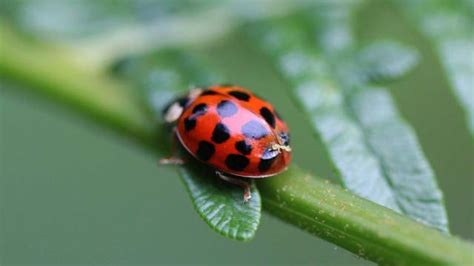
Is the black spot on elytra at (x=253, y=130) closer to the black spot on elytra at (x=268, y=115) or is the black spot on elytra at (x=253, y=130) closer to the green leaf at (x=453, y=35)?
the black spot on elytra at (x=268, y=115)

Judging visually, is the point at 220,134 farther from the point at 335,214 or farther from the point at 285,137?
the point at 335,214

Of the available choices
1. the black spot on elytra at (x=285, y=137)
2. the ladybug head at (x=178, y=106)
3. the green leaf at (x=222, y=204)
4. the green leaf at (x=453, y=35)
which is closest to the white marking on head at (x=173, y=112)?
the ladybug head at (x=178, y=106)

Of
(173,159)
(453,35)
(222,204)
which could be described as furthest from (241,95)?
(453,35)

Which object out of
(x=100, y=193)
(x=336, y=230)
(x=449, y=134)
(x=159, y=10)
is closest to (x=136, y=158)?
(x=100, y=193)

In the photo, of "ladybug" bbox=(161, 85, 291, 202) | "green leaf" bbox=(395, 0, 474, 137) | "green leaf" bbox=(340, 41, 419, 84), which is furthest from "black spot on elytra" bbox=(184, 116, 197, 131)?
"green leaf" bbox=(395, 0, 474, 137)

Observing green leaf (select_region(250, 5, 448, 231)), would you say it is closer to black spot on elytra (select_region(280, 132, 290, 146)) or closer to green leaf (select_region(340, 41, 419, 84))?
green leaf (select_region(340, 41, 419, 84))

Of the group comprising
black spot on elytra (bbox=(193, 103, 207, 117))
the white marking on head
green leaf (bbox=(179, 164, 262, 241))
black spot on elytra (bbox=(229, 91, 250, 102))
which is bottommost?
green leaf (bbox=(179, 164, 262, 241))
